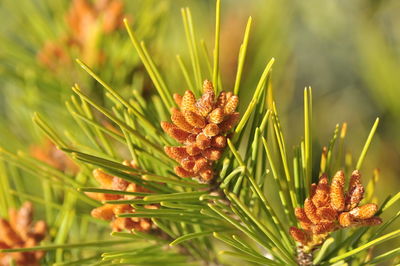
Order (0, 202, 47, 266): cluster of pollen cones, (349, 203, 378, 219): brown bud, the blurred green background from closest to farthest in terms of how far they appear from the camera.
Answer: (349, 203, 378, 219): brown bud, (0, 202, 47, 266): cluster of pollen cones, the blurred green background

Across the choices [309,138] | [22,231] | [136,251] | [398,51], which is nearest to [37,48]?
[22,231]

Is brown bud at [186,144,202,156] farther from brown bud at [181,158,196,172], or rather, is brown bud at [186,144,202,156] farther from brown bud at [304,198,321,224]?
brown bud at [304,198,321,224]

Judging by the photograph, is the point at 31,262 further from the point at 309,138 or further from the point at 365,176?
the point at 365,176

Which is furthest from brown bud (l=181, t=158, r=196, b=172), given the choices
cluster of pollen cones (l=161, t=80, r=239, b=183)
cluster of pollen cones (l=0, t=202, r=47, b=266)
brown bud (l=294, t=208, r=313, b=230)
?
cluster of pollen cones (l=0, t=202, r=47, b=266)

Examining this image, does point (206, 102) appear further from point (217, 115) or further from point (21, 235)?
point (21, 235)

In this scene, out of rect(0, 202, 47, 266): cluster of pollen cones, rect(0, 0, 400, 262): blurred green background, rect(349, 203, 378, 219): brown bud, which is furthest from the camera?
rect(0, 0, 400, 262): blurred green background
